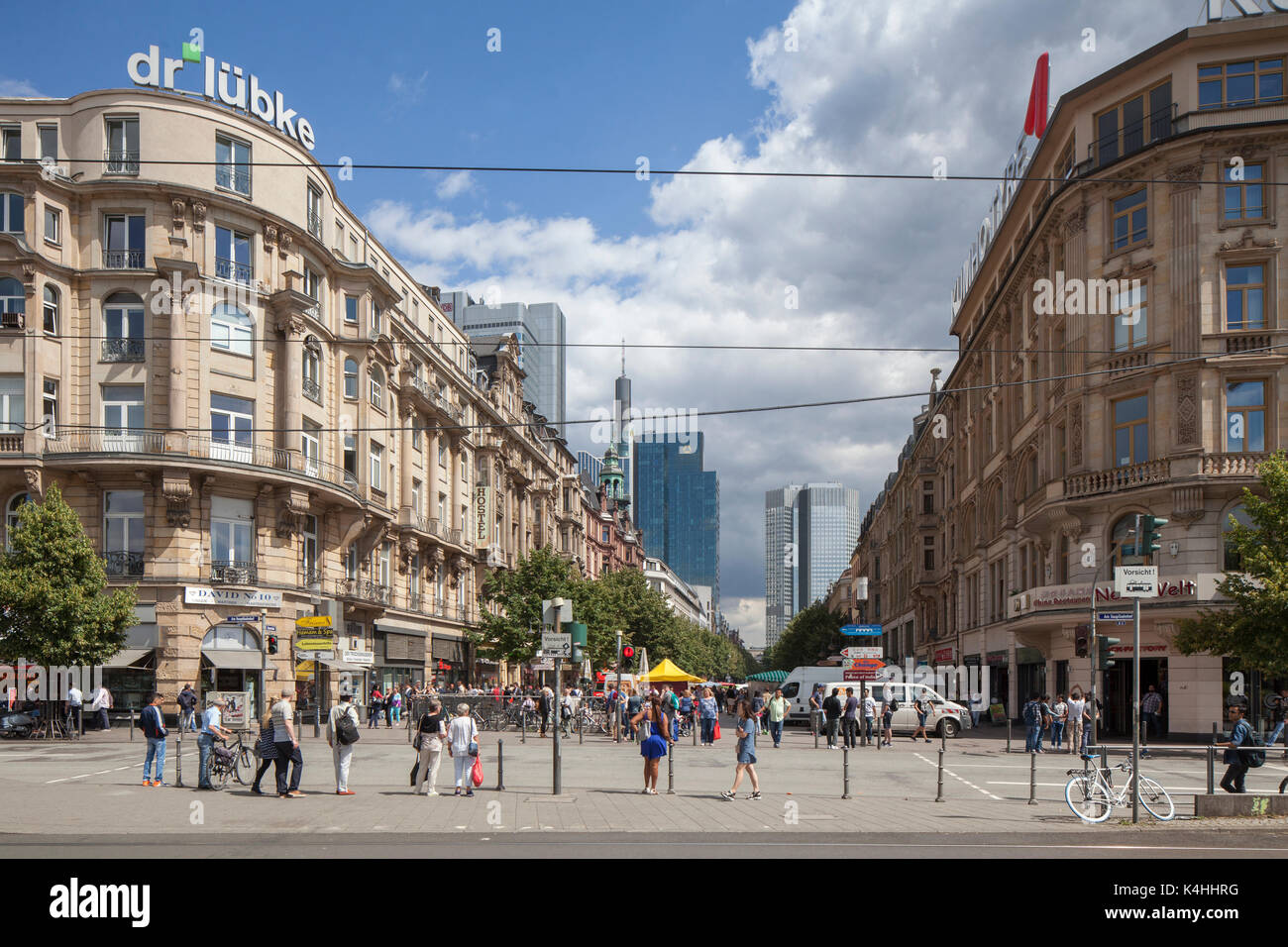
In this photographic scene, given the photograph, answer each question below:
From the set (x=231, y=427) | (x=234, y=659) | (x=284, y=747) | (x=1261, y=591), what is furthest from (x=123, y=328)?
(x=1261, y=591)

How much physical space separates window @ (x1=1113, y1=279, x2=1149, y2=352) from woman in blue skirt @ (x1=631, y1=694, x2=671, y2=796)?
942 inches

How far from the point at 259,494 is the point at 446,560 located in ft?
74.9

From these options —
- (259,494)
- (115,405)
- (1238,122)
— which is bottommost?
(259,494)

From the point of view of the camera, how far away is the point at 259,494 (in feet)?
134

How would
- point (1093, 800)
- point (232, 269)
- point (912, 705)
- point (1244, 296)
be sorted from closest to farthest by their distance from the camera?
Answer: point (1093, 800)
point (1244, 296)
point (912, 705)
point (232, 269)

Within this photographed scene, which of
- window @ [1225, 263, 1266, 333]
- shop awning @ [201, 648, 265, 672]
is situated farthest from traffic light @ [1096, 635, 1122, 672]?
shop awning @ [201, 648, 265, 672]

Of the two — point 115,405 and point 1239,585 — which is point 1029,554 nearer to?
point 1239,585

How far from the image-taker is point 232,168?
40031 mm

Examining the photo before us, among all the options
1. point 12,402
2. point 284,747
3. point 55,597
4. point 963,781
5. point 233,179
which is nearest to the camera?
point 284,747

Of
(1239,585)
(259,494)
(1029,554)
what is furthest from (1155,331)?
(259,494)

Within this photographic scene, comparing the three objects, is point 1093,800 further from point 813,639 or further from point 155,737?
point 813,639

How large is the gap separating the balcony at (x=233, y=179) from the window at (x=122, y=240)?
301 cm

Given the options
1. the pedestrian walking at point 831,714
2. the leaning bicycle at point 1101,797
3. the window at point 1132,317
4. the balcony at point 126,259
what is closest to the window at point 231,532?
the balcony at point 126,259

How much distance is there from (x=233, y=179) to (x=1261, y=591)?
117ft
